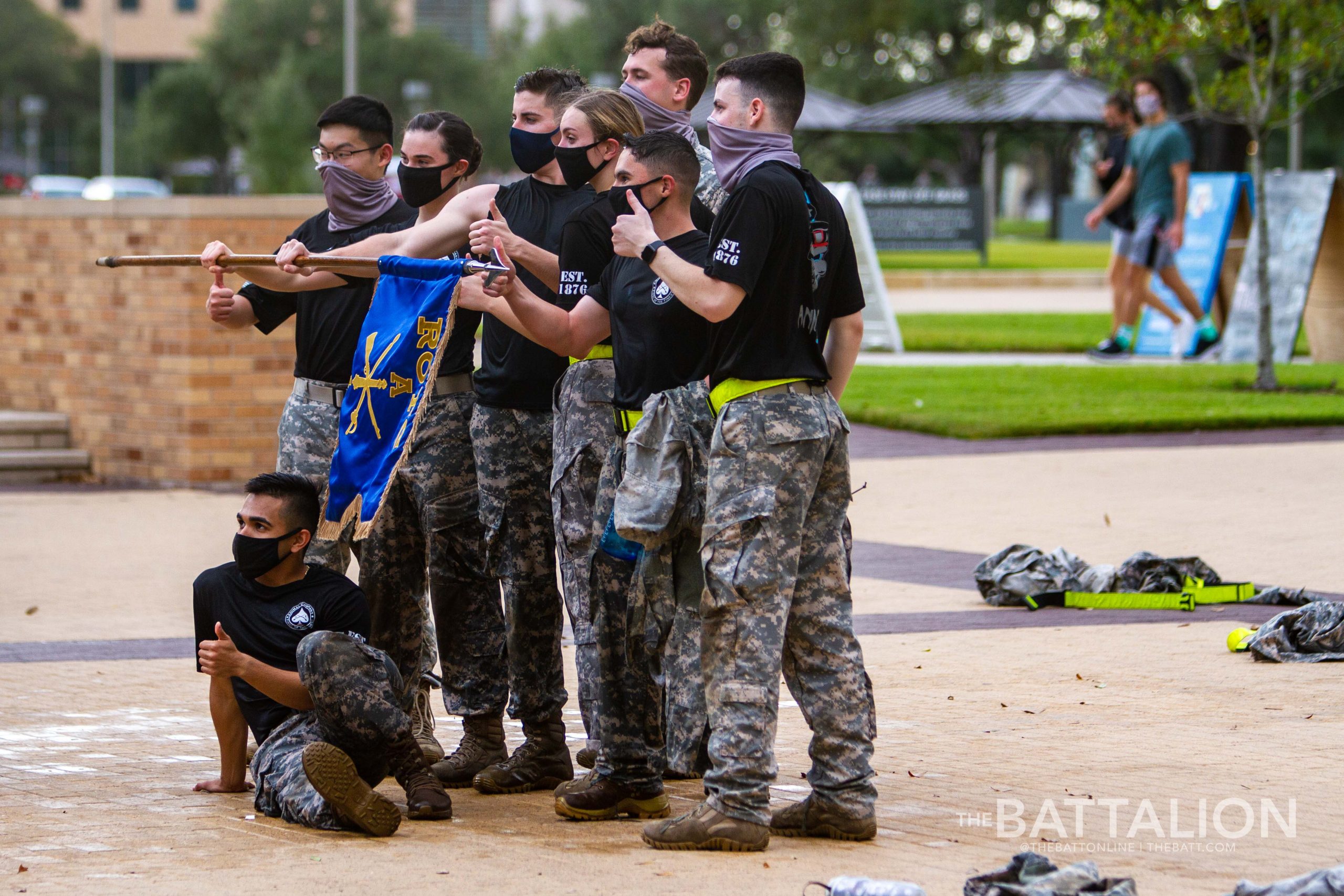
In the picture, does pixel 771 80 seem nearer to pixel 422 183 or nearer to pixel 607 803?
pixel 422 183

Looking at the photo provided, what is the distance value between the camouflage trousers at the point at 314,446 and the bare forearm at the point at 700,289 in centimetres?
176

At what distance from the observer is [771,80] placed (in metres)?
5.11

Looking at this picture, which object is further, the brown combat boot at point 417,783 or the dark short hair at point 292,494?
the dark short hair at point 292,494

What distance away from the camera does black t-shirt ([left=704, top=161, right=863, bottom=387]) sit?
491cm

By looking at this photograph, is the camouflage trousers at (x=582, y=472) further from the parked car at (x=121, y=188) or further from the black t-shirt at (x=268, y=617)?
the parked car at (x=121, y=188)

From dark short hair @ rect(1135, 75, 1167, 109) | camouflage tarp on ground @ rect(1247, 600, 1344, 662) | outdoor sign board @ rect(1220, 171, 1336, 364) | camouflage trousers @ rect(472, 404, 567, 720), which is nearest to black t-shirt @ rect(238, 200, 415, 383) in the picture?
camouflage trousers @ rect(472, 404, 567, 720)

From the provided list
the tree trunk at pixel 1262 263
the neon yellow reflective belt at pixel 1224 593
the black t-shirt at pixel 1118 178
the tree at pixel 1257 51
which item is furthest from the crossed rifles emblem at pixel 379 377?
the black t-shirt at pixel 1118 178

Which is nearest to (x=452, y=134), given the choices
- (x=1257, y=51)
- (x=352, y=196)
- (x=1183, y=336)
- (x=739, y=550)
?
(x=352, y=196)

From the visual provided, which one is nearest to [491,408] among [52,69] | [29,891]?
[29,891]

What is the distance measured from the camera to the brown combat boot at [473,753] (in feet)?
19.7

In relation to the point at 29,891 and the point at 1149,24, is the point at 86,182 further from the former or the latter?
the point at 29,891

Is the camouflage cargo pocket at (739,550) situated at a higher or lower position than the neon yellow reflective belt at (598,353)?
lower

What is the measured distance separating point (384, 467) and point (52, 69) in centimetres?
8989

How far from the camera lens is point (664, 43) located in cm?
611
